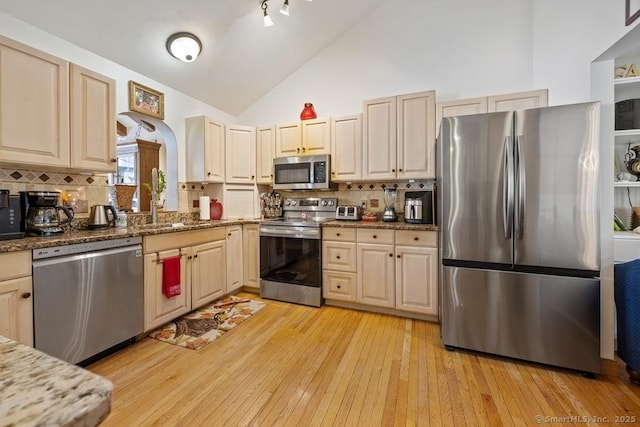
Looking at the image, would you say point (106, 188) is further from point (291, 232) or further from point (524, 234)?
point (524, 234)

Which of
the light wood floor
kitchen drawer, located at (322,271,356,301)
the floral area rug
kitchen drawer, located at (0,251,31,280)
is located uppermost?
kitchen drawer, located at (0,251,31,280)

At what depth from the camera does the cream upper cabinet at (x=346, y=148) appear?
325 centimetres

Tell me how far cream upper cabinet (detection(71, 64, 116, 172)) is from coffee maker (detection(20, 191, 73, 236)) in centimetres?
29

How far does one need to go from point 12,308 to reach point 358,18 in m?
4.19

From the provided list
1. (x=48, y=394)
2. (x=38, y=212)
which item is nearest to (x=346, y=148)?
(x=38, y=212)

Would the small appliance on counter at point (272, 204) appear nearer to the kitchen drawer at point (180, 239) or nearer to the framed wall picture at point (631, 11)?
the kitchen drawer at point (180, 239)

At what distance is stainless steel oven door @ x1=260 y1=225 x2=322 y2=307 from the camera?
122 inches

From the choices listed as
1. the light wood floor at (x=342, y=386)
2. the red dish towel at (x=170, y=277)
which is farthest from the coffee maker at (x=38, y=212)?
the light wood floor at (x=342, y=386)

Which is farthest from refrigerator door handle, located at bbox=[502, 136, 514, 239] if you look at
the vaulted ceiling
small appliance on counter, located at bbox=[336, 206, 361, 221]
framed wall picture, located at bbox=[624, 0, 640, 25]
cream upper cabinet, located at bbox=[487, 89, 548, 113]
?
the vaulted ceiling

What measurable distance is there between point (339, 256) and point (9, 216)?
8.43 ft

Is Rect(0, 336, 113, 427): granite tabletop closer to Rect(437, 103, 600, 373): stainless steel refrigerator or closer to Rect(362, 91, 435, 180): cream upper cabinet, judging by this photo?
Rect(437, 103, 600, 373): stainless steel refrigerator

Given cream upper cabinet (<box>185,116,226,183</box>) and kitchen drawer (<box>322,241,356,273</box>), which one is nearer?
Result: kitchen drawer (<box>322,241,356,273</box>)

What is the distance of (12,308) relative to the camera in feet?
5.28

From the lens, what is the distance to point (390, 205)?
336cm
